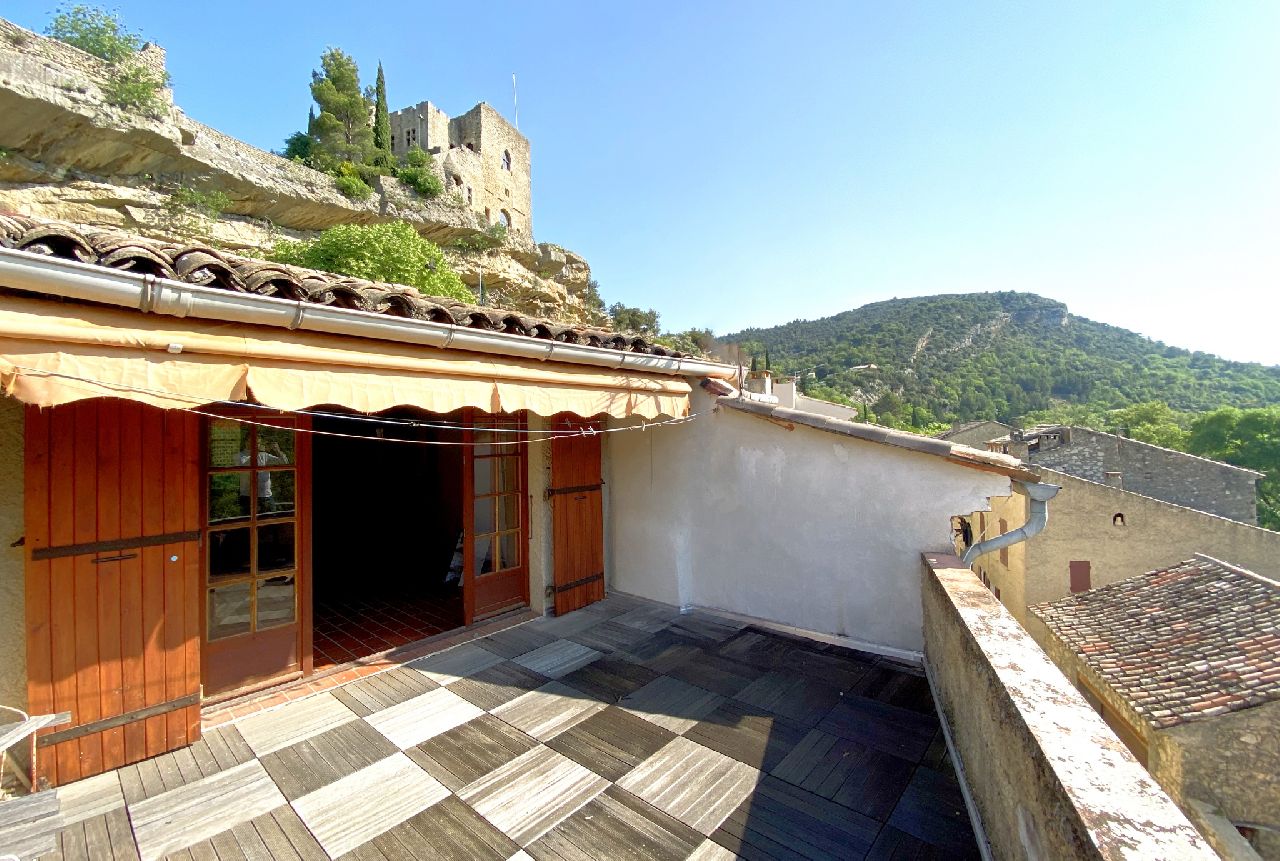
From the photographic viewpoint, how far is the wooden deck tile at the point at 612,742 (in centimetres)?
415

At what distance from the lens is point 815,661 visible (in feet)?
19.7

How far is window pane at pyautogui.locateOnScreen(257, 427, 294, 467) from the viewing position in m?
5.24

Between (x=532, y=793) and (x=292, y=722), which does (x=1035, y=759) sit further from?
(x=292, y=722)

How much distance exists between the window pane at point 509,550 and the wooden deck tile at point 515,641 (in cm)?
92

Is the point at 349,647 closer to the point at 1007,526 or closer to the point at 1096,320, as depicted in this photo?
the point at 1007,526

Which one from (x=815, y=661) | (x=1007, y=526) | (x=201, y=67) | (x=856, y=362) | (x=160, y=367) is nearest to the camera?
(x=160, y=367)

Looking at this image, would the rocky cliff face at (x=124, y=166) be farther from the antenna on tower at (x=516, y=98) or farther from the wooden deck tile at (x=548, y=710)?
the antenna on tower at (x=516, y=98)

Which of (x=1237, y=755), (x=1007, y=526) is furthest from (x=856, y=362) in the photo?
(x=1237, y=755)

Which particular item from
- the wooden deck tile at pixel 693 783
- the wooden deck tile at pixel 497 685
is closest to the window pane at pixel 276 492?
the wooden deck tile at pixel 497 685

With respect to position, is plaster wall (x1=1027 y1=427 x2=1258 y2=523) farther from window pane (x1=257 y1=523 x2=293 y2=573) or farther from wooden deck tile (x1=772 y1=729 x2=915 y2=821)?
window pane (x1=257 y1=523 x2=293 y2=573)

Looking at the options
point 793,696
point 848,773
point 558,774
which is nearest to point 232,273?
point 558,774

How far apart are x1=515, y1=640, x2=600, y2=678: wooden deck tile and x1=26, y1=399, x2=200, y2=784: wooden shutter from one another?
115 inches

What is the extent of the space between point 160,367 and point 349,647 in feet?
14.7

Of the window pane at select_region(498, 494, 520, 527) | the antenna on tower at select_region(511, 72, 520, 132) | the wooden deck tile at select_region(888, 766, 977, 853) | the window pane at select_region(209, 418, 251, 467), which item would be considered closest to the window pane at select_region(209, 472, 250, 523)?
the window pane at select_region(209, 418, 251, 467)
